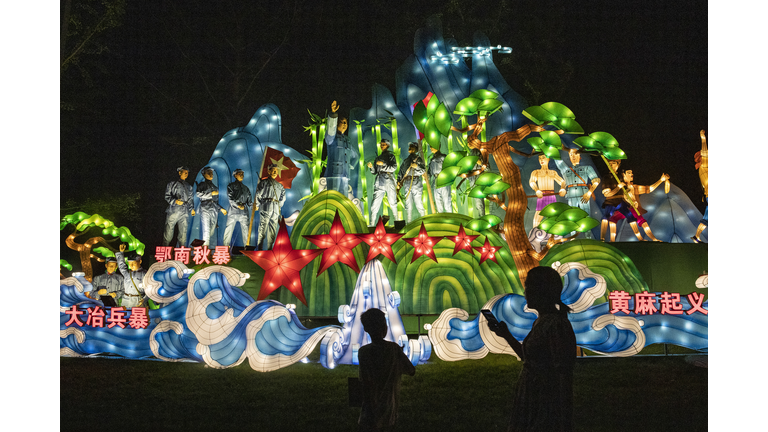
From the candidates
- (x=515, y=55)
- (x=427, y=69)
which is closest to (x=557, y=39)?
(x=515, y=55)

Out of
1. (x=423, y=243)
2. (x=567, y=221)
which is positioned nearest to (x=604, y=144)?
(x=567, y=221)

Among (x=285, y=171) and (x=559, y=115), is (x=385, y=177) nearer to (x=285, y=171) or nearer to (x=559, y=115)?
(x=285, y=171)

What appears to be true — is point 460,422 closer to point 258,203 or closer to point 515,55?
point 258,203

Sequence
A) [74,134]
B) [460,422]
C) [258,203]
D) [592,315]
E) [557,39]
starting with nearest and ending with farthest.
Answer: [460,422] < [592,315] < [258,203] < [557,39] < [74,134]

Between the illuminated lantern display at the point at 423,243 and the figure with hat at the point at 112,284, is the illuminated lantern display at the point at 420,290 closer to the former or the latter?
the illuminated lantern display at the point at 423,243

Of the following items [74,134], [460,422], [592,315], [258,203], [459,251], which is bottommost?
[460,422]

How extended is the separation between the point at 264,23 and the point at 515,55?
4931 millimetres

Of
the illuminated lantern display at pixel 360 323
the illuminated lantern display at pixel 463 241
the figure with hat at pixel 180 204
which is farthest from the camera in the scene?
the figure with hat at pixel 180 204

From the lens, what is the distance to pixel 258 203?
8688 mm

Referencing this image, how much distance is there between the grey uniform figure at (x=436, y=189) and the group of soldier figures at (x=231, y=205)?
6.67 feet

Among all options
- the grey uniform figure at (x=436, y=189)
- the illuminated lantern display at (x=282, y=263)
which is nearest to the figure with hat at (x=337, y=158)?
the grey uniform figure at (x=436, y=189)

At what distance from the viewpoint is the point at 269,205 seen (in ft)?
28.1

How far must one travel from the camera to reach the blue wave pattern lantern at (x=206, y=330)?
6.34m

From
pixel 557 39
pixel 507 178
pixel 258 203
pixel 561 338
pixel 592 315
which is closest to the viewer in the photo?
pixel 561 338
